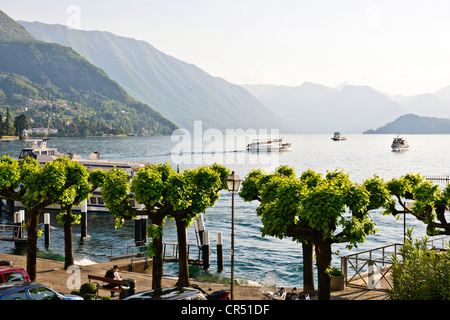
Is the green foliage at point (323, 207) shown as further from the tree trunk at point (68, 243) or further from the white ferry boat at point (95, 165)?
the white ferry boat at point (95, 165)

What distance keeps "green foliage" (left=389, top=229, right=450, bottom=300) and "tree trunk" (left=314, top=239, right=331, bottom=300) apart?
18.1 ft

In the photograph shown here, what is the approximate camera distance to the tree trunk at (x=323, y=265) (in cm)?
2230

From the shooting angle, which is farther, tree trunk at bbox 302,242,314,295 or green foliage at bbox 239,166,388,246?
tree trunk at bbox 302,242,314,295

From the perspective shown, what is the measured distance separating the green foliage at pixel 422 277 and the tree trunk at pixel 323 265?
552cm

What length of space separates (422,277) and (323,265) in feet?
23.1

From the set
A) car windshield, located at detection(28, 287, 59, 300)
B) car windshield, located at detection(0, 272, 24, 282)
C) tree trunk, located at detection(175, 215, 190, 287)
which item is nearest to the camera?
car windshield, located at detection(28, 287, 59, 300)

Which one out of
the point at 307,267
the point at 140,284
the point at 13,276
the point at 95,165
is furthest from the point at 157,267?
the point at 95,165

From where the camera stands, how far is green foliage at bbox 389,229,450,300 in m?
15.1

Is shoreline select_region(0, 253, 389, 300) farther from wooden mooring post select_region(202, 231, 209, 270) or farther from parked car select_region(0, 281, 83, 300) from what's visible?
wooden mooring post select_region(202, 231, 209, 270)

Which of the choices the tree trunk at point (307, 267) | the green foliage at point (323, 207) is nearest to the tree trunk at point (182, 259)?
the green foliage at point (323, 207)

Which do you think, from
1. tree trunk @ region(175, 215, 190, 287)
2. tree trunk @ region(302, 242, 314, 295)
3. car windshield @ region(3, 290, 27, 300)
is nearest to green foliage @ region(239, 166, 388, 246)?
tree trunk @ region(302, 242, 314, 295)
